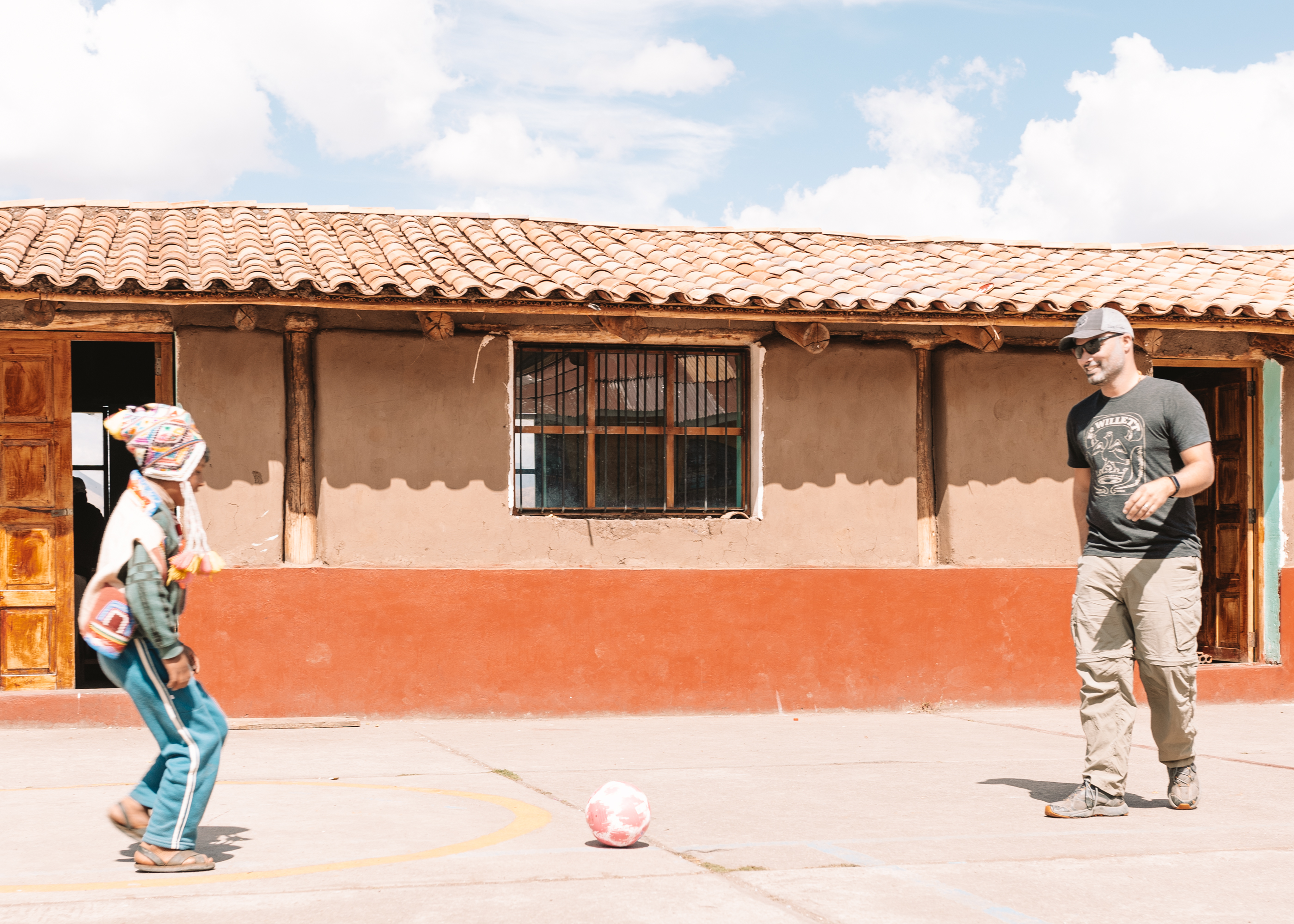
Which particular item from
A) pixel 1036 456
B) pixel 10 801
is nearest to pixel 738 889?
pixel 10 801

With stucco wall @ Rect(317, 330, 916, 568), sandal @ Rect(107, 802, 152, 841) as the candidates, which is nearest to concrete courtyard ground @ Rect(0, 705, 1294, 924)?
sandal @ Rect(107, 802, 152, 841)

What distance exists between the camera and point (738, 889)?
13.8ft

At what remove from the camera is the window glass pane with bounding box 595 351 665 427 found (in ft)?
31.2

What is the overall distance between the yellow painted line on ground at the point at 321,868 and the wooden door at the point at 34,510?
15.7 ft

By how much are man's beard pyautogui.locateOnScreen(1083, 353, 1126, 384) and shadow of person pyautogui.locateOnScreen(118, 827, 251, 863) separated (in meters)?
3.73

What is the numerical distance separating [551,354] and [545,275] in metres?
0.65

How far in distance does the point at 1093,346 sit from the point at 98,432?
386 inches

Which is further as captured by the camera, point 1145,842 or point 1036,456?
point 1036,456

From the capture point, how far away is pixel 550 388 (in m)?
9.41

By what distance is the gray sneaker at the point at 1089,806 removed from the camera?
542 cm

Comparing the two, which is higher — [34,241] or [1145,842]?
[34,241]

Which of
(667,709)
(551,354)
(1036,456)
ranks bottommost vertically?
(667,709)

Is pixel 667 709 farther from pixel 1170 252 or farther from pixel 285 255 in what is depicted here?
pixel 1170 252

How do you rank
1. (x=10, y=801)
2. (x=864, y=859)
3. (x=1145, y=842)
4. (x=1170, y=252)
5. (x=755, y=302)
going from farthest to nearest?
(x=1170, y=252), (x=755, y=302), (x=10, y=801), (x=1145, y=842), (x=864, y=859)
